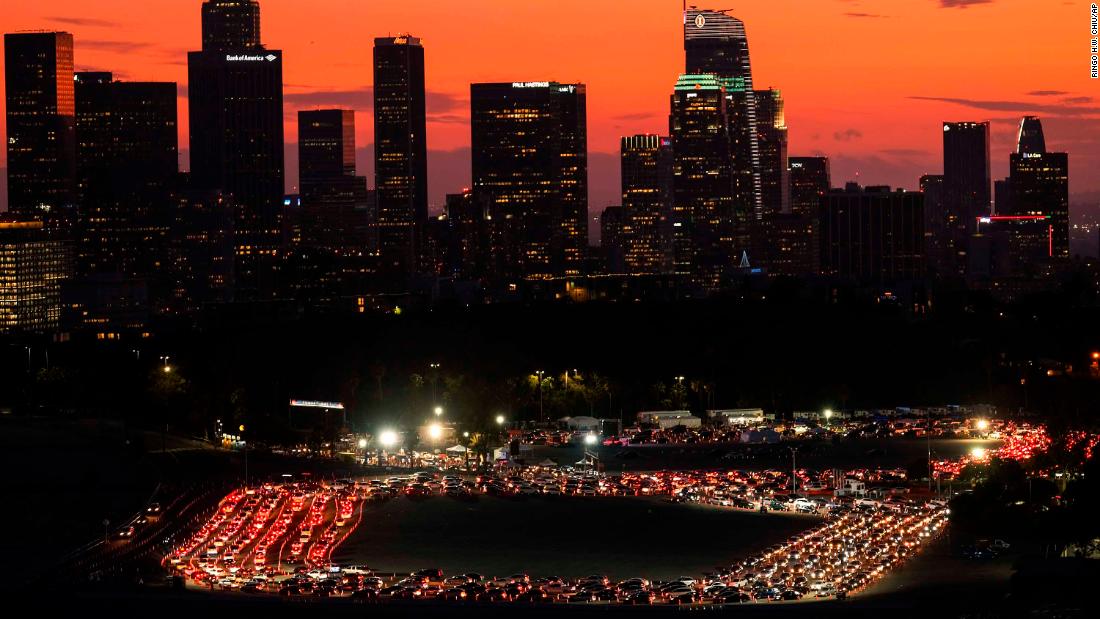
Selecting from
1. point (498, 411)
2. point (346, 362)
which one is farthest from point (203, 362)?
point (498, 411)

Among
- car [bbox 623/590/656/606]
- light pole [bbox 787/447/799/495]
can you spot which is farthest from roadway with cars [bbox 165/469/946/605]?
light pole [bbox 787/447/799/495]

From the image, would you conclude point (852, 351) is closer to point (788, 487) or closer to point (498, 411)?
point (498, 411)

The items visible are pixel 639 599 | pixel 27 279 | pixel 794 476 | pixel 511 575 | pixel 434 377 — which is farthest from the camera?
pixel 27 279

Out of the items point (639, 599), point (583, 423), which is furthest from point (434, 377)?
point (639, 599)

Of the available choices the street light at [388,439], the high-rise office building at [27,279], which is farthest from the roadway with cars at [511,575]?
the high-rise office building at [27,279]

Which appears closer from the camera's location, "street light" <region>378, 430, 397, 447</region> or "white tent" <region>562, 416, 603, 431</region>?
"street light" <region>378, 430, 397, 447</region>

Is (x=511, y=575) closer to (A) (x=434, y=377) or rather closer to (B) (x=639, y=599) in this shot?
(B) (x=639, y=599)

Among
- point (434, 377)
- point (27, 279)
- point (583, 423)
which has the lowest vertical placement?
point (583, 423)

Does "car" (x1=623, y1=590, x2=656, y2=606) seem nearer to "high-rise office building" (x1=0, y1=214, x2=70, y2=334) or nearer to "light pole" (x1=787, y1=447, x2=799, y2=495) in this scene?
"light pole" (x1=787, y1=447, x2=799, y2=495)

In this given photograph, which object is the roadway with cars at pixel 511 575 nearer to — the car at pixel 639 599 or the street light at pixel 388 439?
the car at pixel 639 599
